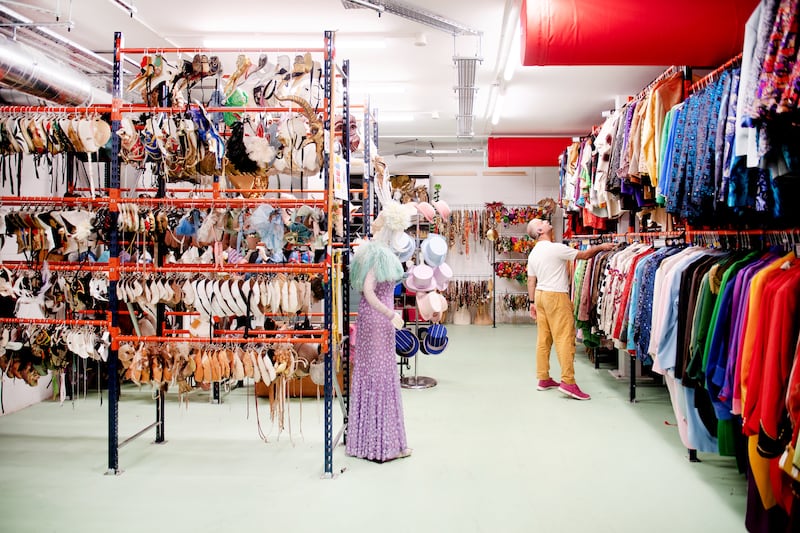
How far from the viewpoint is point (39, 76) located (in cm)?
475

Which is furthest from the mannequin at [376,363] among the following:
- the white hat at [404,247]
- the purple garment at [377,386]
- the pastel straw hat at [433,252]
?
the pastel straw hat at [433,252]

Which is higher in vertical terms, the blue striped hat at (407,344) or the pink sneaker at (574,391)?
the blue striped hat at (407,344)

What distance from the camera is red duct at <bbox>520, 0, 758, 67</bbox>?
12.2 ft

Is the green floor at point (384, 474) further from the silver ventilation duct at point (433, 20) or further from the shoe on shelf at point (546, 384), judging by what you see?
the silver ventilation duct at point (433, 20)

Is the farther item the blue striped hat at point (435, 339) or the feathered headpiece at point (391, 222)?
the blue striped hat at point (435, 339)

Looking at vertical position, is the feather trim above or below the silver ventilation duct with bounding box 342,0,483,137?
below

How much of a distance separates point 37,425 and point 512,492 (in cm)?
400

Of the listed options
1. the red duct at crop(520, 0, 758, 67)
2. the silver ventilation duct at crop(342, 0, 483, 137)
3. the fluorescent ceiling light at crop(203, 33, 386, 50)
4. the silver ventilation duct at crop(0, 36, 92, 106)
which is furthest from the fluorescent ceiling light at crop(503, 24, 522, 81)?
the silver ventilation duct at crop(0, 36, 92, 106)

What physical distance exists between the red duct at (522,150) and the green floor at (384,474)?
5.34 m

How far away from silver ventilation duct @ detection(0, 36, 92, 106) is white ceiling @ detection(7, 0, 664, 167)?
0.42 metres

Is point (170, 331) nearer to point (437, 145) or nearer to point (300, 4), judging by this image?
point (300, 4)

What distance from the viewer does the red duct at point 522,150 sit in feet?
33.1

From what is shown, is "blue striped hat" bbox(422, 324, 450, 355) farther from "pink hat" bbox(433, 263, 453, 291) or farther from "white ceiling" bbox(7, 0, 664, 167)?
"white ceiling" bbox(7, 0, 664, 167)

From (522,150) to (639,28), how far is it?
641cm
